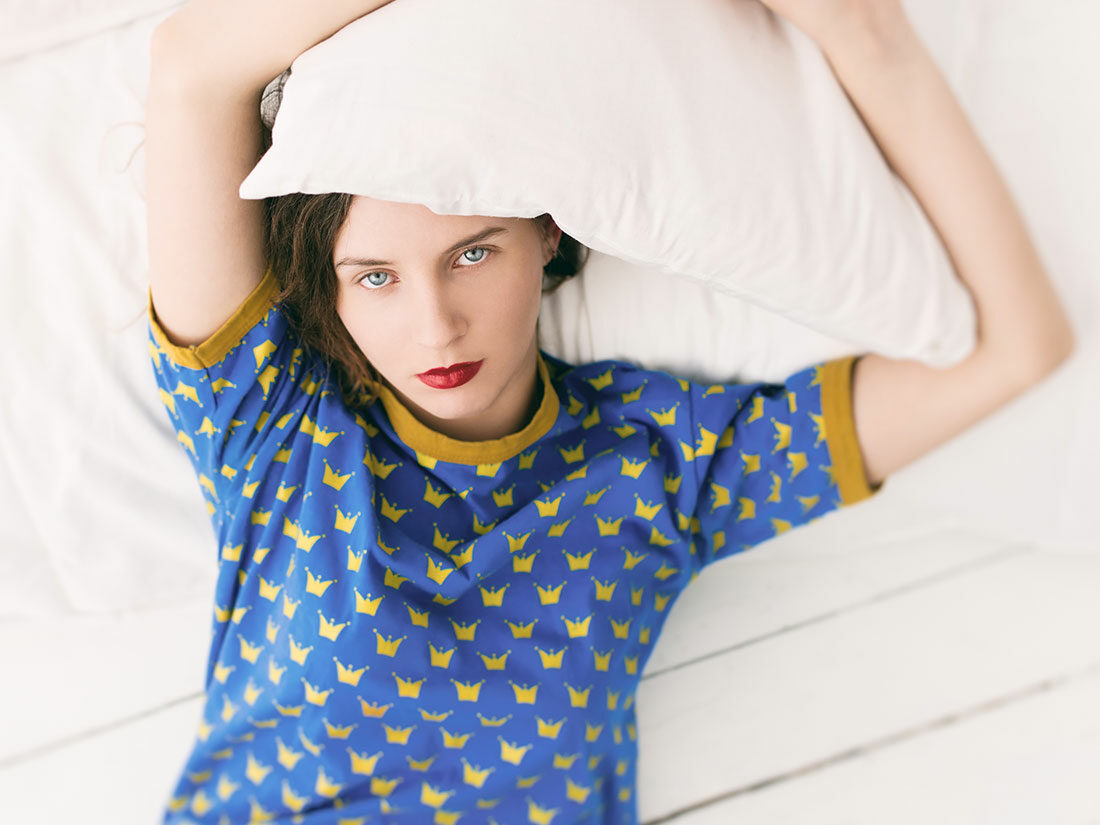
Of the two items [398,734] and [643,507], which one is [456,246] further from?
[398,734]

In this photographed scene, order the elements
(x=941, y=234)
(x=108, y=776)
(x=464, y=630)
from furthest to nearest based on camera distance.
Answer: (x=108, y=776)
(x=464, y=630)
(x=941, y=234)

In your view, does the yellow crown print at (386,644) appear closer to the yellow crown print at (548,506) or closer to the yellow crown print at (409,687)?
the yellow crown print at (409,687)

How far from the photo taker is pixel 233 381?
0.79 meters

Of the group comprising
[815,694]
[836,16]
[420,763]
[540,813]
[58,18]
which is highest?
[58,18]

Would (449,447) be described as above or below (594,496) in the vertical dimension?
above

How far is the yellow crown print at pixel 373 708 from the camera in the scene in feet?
2.70

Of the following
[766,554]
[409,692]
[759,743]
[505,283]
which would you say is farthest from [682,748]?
[505,283]

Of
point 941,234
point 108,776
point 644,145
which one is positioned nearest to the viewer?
point 644,145

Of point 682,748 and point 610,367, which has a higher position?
point 610,367

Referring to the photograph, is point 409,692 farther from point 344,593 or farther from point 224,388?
point 224,388

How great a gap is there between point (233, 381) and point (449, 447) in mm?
218

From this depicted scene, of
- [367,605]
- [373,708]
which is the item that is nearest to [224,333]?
[367,605]

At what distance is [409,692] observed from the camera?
83 cm

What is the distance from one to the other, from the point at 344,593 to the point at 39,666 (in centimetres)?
54
